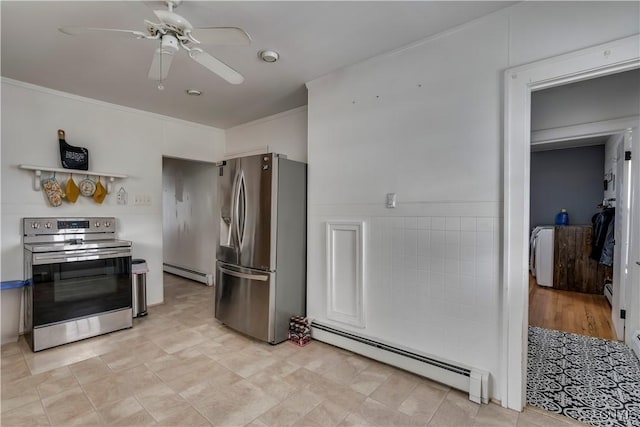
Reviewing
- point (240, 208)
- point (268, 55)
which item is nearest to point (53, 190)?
point (240, 208)

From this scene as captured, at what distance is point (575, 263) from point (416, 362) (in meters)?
4.22

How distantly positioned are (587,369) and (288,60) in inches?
135

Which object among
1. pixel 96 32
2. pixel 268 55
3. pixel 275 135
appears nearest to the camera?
pixel 96 32

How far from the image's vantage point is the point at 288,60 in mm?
2568

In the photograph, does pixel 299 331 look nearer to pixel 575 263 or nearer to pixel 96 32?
pixel 96 32

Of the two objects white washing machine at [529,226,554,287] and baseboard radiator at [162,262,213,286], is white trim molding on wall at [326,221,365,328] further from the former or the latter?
white washing machine at [529,226,554,287]

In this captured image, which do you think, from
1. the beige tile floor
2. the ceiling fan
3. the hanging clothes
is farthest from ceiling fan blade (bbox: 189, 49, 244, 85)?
the hanging clothes

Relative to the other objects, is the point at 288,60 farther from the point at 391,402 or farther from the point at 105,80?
the point at 391,402

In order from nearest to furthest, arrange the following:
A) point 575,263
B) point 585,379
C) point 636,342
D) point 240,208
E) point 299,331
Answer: point 585,379 < point 636,342 < point 299,331 < point 240,208 < point 575,263

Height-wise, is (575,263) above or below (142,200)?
below

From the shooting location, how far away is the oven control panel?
9.80 ft

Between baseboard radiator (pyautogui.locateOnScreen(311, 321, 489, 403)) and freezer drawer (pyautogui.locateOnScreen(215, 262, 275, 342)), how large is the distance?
0.48 m

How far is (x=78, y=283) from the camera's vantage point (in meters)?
2.90

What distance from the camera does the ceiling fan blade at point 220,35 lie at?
1550 millimetres
